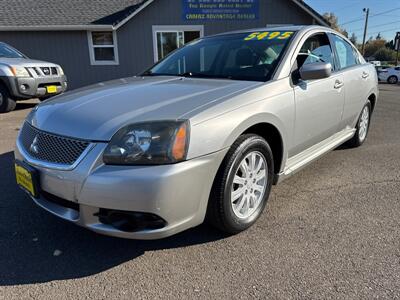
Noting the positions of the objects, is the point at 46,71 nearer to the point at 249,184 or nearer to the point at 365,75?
the point at 365,75

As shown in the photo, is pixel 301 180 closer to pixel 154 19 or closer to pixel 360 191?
pixel 360 191

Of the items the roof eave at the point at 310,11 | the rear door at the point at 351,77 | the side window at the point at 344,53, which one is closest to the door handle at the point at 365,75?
the rear door at the point at 351,77

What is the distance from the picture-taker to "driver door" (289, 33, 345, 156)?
2994mm

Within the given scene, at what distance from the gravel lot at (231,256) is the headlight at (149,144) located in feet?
2.55

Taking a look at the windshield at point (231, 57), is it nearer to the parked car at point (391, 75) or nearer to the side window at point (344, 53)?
the side window at point (344, 53)

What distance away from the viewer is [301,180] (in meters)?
3.72

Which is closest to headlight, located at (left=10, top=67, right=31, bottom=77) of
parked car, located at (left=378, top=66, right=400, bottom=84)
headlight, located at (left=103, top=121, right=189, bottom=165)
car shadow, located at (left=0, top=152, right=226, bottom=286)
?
car shadow, located at (left=0, top=152, right=226, bottom=286)

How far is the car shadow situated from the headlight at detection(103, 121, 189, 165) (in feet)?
2.61

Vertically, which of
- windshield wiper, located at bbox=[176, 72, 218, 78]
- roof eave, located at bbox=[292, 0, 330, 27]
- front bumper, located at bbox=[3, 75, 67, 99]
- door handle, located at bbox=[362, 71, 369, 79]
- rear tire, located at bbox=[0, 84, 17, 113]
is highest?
roof eave, located at bbox=[292, 0, 330, 27]

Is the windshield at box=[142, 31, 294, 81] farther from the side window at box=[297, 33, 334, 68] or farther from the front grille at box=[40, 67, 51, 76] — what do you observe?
the front grille at box=[40, 67, 51, 76]

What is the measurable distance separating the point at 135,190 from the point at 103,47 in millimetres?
13145

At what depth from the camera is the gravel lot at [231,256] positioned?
2031mm

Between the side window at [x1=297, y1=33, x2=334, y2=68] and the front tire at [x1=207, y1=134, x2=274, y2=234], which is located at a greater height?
the side window at [x1=297, y1=33, x2=334, y2=68]

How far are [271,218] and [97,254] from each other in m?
1.44
